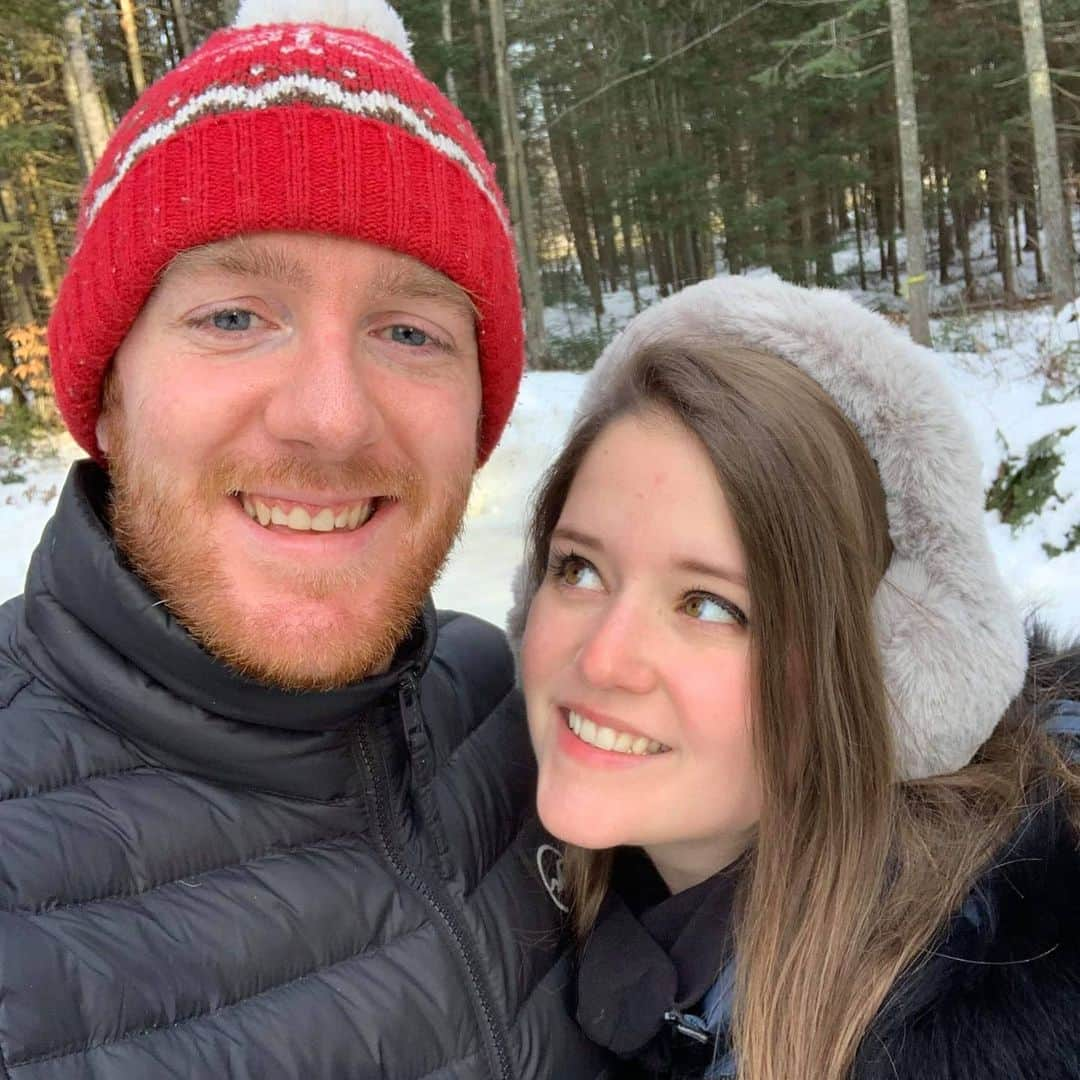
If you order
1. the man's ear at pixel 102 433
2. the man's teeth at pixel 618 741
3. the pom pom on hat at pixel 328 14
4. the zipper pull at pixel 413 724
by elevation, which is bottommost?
the man's teeth at pixel 618 741

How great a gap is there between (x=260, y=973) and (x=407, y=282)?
1.20 meters

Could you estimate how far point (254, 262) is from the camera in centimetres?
151

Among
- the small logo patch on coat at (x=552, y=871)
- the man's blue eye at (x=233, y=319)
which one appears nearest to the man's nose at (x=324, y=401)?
the man's blue eye at (x=233, y=319)

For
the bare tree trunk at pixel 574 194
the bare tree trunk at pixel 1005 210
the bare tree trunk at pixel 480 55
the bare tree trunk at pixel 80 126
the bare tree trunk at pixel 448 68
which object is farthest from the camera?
the bare tree trunk at pixel 574 194

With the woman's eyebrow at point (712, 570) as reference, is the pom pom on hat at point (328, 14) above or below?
above

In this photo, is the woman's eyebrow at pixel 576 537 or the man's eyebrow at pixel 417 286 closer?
the man's eyebrow at pixel 417 286

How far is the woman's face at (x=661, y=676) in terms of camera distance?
1551 millimetres

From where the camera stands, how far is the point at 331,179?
4.93 feet

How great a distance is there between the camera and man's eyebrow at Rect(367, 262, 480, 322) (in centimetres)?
158

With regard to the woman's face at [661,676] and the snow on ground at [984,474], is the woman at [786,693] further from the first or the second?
the snow on ground at [984,474]

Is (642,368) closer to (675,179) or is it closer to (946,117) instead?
(675,179)

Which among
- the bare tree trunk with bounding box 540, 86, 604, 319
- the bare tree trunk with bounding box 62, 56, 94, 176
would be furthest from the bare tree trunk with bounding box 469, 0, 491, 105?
the bare tree trunk with bounding box 62, 56, 94, 176

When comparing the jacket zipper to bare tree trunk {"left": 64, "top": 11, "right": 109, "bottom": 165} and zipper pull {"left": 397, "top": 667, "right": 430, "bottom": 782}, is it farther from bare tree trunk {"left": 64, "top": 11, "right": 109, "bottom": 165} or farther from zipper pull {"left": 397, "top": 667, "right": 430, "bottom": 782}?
bare tree trunk {"left": 64, "top": 11, "right": 109, "bottom": 165}

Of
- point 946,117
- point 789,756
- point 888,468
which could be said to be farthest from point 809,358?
point 946,117
